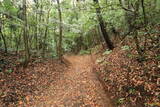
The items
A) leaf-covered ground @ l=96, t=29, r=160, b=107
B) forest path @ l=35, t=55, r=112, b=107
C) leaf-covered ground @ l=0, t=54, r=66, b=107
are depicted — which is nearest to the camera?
leaf-covered ground @ l=96, t=29, r=160, b=107

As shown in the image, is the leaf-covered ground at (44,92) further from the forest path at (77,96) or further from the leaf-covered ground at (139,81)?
the leaf-covered ground at (139,81)

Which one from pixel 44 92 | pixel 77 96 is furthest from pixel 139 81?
pixel 44 92

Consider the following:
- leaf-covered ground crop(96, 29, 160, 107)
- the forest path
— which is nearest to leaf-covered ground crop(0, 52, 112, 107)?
the forest path

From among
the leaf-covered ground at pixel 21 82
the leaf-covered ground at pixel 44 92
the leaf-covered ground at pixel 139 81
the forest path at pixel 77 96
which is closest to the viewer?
the leaf-covered ground at pixel 139 81

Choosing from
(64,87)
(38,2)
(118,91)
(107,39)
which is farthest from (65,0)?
(118,91)

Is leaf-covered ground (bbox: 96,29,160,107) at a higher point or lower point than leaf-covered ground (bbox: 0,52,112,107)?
higher

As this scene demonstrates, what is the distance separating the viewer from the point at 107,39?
13.4 meters

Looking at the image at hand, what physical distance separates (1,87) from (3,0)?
6787mm

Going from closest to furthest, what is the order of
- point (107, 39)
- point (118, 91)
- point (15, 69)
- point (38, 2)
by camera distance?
point (118, 91), point (15, 69), point (107, 39), point (38, 2)

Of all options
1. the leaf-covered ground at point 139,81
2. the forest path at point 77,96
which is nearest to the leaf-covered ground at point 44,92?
the forest path at point 77,96

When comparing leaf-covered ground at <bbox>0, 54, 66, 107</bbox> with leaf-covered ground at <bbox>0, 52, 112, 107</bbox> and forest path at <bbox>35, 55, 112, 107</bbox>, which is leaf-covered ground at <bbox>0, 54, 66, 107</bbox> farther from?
forest path at <bbox>35, 55, 112, 107</bbox>

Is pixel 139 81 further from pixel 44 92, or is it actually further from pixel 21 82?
pixel 21 82

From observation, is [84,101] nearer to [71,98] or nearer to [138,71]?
[71,98]

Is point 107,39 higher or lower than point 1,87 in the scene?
higher
